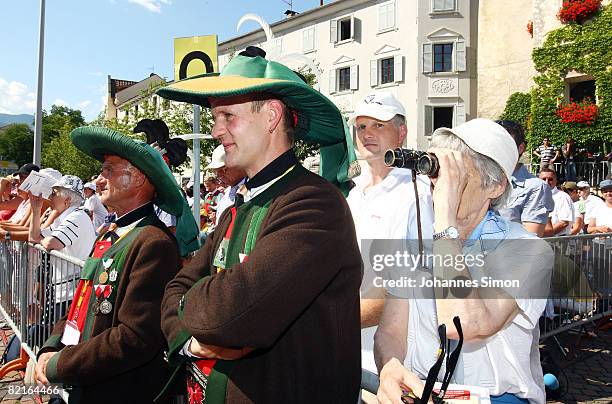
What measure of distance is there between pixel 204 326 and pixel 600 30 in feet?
76.5

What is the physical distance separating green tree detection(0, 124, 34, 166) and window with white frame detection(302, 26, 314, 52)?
6607 centimetres

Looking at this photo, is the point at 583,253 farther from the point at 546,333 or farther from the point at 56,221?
the point at 56,221

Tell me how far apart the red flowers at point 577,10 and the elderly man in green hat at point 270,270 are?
2243 centimetres

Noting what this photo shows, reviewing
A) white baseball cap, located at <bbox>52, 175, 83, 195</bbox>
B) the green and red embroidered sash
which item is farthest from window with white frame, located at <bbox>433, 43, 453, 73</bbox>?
the green and red embroidered sash

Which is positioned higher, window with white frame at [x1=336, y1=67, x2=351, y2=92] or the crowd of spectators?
window with white frame at [x1=336, y1=67, x2=351, y2=92]

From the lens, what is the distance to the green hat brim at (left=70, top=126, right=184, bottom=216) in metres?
2.72

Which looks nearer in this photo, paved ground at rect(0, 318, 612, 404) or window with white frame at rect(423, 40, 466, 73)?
paved ground at rect(0, 318, 612, 404)

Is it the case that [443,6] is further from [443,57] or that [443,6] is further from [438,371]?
[438,371]

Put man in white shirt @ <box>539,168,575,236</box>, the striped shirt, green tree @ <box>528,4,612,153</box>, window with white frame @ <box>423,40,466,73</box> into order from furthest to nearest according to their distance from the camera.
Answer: window with white frame @ <box>423,40,466,73</box> → green tree @ <box>528,4,612,153</box> → man in white shirt @ <box>539,168,575,236</box> → the striped shirt

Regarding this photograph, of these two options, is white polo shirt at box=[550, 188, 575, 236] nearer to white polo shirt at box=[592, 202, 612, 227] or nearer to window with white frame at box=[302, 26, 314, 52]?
white polo shirt at box=[592, 202, 612, 227]

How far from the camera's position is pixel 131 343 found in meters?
2.40

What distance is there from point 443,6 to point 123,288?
87.1ft

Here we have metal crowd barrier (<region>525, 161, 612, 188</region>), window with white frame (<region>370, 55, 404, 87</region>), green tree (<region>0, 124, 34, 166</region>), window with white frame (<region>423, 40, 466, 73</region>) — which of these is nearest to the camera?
metal crowd barrier (<region>525, 161, 612, 188</region>)

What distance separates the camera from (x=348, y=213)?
1741mm
